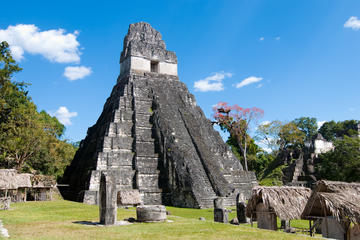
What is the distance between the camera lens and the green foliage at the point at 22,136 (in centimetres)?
1809

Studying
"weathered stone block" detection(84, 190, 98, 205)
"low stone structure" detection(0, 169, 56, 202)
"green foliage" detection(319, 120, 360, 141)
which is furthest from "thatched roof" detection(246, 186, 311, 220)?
"green foliage" detection(319, 120, 360, 141)

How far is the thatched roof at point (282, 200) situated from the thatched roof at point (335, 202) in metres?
0.59

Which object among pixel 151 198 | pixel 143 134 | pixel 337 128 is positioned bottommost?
pixel 151 198

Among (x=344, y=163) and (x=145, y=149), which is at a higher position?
(x=145, y=149)

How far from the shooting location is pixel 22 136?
2025cm

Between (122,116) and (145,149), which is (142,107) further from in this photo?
(145,149)

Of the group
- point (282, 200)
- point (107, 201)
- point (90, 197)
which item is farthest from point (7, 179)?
point (282, 200)

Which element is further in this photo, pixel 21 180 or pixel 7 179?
pixel 21 180

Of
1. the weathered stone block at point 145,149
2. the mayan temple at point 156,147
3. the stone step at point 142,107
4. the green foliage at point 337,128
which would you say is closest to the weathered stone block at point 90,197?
the mayan temple at point 156,147

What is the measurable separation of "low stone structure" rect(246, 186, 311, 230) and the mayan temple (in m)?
6.24

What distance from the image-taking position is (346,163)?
78.2 feet

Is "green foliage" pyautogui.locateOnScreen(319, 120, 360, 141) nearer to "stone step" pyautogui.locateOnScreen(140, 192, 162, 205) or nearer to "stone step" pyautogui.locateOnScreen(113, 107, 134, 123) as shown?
"stone step" pyautogui.locateOnScreen(113, 107, 134, 123)

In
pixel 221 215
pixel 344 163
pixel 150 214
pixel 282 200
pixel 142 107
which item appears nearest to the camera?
pixel 282 200

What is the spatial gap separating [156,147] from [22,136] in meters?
8.60
